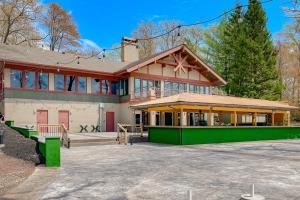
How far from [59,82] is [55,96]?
1.41m

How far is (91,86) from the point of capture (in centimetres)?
2914

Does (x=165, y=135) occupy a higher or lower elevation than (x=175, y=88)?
lower

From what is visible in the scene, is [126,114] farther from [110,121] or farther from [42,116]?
[42,116]

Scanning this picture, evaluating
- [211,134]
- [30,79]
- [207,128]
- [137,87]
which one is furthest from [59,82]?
[211,134]

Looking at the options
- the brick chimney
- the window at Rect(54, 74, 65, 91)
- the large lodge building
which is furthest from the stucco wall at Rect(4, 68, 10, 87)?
the brick chimney

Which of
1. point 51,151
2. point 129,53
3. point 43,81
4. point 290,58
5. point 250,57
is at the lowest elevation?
point 51,151

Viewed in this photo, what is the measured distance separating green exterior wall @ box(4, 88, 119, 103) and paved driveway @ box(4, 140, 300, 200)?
14.5 m

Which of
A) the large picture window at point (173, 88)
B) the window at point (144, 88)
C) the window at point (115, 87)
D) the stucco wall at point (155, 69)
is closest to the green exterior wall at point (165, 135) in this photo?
the window at point (144, 88)

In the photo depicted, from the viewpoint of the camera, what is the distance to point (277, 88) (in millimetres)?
39188

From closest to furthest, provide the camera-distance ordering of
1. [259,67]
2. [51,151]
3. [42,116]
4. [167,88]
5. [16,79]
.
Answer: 1. [51,151]
2. [16,79]
3. [42,116]
4. [167,88]
5. [259,67]

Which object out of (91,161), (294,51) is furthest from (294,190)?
(294,51)

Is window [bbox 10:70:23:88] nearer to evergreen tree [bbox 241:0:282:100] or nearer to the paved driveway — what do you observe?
the paved driveway

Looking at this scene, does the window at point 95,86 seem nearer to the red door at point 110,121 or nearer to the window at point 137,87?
the red door at point 110,121

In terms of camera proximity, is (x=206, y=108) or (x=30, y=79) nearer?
(x=206, y=108)
